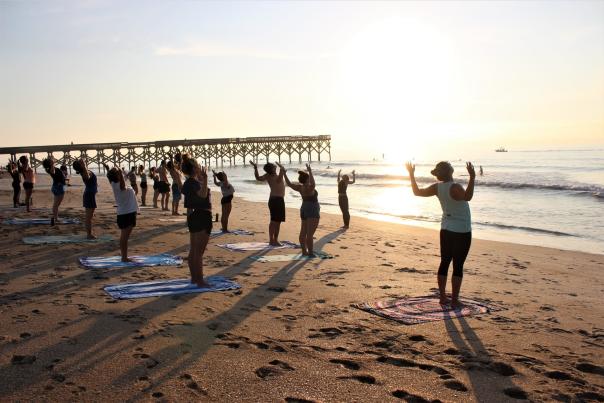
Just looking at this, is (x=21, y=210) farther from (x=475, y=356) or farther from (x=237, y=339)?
(x=475, y=356)

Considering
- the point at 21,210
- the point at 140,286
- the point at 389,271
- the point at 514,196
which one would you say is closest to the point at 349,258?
the point at 389,271

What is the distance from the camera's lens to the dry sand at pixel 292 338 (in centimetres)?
371

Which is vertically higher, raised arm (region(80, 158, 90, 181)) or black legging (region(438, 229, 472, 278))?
raised arm (region(80, 158, 90, 181))

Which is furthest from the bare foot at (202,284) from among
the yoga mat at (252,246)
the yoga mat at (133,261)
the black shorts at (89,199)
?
the black shorts at (89,199)

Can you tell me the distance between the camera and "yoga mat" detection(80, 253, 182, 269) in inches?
309

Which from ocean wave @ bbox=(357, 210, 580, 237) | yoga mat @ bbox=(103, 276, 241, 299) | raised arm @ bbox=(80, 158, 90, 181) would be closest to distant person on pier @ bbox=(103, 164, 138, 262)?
yoga mat @ bbox=(103, 276, 241, 299)

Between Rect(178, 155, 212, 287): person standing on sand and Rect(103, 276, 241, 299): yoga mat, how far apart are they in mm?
189

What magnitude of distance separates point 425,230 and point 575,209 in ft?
31.2

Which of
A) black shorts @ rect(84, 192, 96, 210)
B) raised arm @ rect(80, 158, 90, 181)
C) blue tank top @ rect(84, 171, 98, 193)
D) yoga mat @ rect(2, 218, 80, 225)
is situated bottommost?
yoga mat @ rect(2, 218, 80, 225)

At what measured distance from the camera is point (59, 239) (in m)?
9.99

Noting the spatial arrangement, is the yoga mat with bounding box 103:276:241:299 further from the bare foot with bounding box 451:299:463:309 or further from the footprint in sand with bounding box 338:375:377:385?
the footprint in sand with bounding box 338:375:377:385

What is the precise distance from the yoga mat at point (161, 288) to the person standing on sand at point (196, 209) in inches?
7.4

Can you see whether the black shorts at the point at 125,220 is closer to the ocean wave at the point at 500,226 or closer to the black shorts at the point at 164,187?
the black shorts at the point at 164,187

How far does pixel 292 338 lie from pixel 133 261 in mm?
4194
